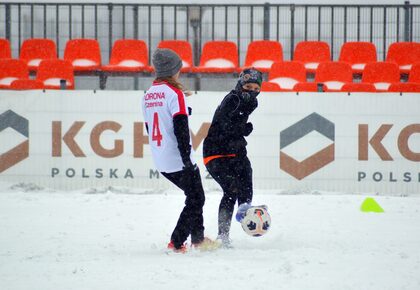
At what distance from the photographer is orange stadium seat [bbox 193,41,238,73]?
13109 mm

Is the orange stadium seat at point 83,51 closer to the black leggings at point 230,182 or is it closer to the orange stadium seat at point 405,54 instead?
the orange stadium seat at point 405,54

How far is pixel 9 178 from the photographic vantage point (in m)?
10.0

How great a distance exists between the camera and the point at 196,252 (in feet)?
18.0

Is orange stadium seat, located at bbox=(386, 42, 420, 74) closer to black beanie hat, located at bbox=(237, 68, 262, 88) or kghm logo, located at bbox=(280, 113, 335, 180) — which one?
kghm logo, located at bbox=(280, 113, 335, 180)

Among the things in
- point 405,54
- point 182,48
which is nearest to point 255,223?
point 182,48

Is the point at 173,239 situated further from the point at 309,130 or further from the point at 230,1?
the point at 230,1

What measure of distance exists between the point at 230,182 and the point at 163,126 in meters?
0.83

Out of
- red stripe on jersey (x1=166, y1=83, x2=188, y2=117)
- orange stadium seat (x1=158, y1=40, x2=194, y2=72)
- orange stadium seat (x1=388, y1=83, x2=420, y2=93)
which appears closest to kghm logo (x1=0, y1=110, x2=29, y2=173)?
orange stadium seat (x1=158, y1=40, x2=194, y2=72)

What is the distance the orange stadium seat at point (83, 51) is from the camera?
13273 millimetres

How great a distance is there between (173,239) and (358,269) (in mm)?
1478

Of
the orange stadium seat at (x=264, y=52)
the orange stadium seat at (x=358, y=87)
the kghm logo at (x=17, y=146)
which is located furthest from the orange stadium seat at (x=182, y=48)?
the kghm logo at (x=17, y=146)

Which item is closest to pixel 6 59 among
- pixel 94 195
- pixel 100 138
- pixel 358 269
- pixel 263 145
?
pixel 100 138

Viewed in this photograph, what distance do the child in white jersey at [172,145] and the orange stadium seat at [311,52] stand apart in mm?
8109

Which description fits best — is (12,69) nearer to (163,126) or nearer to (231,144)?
(231,144)
